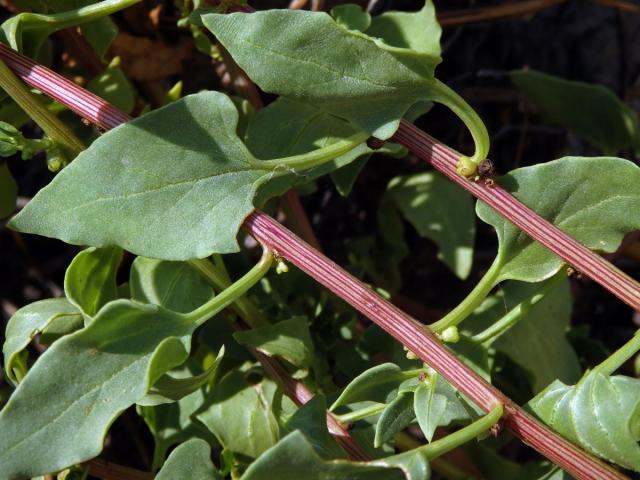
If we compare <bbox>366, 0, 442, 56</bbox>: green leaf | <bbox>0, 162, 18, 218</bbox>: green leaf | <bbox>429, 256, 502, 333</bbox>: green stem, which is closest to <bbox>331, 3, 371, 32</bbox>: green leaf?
<bbox>366, 0, 442, 56</bbox>: green leaf

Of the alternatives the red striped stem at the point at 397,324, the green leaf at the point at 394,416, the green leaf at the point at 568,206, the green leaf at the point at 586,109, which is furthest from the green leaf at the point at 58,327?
the green leaf at the point at 586,109

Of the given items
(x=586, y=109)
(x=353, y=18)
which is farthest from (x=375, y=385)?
(x=586, y=109)

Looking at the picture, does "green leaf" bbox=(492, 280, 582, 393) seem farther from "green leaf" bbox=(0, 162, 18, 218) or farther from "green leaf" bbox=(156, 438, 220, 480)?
"green leaf" bbox=(0, 162, 18, 218)

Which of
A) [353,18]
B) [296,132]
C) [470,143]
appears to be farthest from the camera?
[470,143]

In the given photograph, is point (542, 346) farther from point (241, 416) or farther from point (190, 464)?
point (190, 464)

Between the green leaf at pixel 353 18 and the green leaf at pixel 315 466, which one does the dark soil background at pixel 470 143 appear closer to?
the green leaf at pixel 353 18

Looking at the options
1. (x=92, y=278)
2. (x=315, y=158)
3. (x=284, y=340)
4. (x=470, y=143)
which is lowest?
(x=470, y=143)

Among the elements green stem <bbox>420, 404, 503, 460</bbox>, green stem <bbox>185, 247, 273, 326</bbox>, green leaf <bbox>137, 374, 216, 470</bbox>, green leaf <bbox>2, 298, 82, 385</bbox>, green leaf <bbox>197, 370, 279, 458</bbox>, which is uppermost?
green stem <bbox>185, 247, 273, 326</bbox>
